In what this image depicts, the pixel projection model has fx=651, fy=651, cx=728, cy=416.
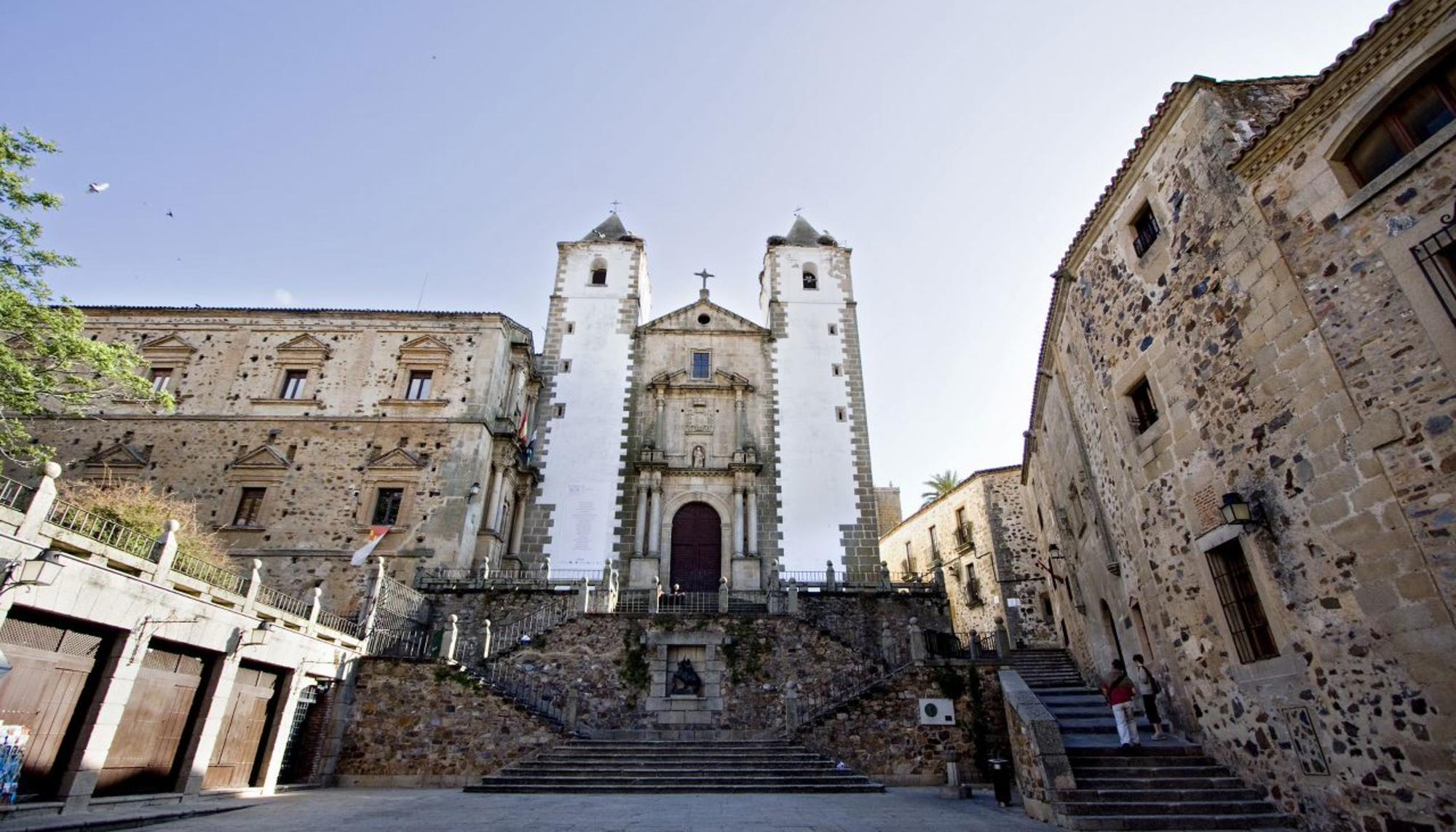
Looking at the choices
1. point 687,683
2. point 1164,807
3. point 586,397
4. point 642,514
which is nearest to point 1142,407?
point 1164,807

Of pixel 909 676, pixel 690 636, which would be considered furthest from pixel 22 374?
pixel 909 676

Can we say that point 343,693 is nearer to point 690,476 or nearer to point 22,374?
point 22,374

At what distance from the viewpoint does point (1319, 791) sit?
725cm

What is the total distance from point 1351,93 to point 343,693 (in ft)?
64.2

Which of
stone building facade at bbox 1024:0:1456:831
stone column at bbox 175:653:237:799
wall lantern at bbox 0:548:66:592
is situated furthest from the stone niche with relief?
wall lantern at bbox 0:548:66:592

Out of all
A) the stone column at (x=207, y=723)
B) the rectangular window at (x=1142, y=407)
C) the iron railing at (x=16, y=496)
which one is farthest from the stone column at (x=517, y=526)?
the rectangular window at (x=1142, y=407)

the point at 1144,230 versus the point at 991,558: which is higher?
the point at 1144,230

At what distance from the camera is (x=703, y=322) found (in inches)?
1107

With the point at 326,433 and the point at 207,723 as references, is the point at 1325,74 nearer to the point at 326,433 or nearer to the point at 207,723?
the point at 207,723

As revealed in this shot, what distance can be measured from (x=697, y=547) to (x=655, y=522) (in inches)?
70.1

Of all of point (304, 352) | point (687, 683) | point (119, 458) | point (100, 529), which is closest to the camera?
point (100, 529)

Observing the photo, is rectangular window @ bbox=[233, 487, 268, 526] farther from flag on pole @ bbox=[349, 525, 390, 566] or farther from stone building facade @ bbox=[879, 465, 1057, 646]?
stone building facade @ bbox=[879, 465, 1057, 646]

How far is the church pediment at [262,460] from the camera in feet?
70.8

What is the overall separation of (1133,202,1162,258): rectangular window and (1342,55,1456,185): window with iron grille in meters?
2.75
